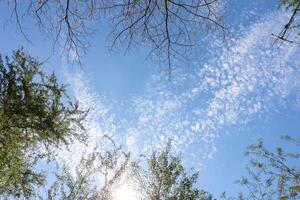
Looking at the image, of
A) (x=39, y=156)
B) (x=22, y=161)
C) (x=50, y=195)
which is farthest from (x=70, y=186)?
(x=22, y=161)

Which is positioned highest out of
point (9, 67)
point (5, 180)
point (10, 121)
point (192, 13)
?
point (9, 67)

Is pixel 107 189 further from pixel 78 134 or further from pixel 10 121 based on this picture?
pixel 10 121

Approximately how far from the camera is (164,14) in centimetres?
688

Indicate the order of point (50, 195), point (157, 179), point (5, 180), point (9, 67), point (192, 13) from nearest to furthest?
point (192, 13) < point (5, 180) < point (9, 67) < point (157, 179) < point (50, 195)

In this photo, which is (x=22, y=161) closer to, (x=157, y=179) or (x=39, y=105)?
(x=39, y=105)

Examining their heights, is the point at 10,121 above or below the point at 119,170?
below

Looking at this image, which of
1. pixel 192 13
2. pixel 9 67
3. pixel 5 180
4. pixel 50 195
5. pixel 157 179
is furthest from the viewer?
pixel 50 195

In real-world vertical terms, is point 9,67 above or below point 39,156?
above

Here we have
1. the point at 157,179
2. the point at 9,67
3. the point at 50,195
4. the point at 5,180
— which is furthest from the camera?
the point at 50,195

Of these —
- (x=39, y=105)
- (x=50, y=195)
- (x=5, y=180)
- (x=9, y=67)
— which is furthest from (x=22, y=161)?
(x=50, y=195)

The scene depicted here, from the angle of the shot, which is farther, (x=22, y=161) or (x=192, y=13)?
(x=22, y=161)

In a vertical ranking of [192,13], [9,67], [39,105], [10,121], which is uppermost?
[9,67]

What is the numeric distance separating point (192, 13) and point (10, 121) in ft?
61.3

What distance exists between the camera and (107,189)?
106ft
